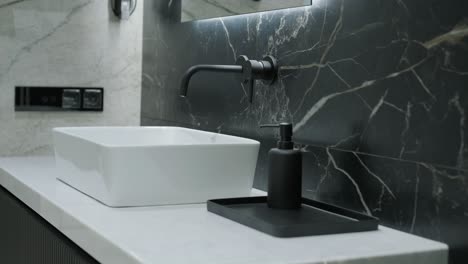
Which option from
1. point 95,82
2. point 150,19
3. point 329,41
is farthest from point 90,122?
point 329,41

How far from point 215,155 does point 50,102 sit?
1.03 meters

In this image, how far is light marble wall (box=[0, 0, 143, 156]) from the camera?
7.91ft

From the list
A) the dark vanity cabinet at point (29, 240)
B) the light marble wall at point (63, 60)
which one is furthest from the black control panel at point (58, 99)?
the dark vanity cabinet at point (29, 240)

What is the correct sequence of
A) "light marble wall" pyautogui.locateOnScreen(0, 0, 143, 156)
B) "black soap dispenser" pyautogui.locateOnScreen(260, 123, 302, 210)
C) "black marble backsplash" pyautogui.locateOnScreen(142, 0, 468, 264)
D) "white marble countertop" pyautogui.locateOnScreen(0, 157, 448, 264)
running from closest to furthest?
"white marble countertop" pyautogui.locateOnScreen(0, 157, 448, 264)
"black marble backsplash" pyautogui.locateOnScreen(142, 0, 468, 264)
"black soap dispenser" pyautogui.locateOnScreen(260, 123, 302, 210)
"light marble wall" pyautogui.locateOnScreen(0, 0, 143, 156)

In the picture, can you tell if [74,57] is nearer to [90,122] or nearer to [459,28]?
[90,122]

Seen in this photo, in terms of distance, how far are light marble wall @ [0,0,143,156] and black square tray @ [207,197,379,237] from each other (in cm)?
113

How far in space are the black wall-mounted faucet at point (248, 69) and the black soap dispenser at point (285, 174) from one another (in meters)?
0.32

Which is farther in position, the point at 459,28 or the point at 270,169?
the point at 270,169

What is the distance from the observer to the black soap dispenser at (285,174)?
150 cm

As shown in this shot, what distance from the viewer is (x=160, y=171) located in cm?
162

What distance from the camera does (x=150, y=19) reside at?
2.59 metres

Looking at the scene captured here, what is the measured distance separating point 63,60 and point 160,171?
1.03 meters

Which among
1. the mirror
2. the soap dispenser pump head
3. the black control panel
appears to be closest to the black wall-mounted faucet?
the mirror

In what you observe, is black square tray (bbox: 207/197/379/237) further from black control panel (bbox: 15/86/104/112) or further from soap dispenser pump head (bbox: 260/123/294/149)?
black control panel (bbox: 15/86/104/112)
